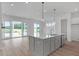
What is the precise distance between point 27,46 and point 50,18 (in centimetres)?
121

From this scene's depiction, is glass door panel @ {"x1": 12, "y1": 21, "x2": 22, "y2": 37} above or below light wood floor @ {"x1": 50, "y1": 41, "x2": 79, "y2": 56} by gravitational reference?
above

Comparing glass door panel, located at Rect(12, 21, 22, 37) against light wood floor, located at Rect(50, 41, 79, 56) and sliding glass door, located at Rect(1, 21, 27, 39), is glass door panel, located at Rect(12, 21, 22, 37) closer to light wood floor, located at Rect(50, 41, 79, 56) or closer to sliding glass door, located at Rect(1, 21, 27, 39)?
sliding glass door, located at Rect(1, 21, 27, 39)

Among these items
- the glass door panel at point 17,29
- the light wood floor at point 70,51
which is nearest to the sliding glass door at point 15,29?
the glass door panel at point 17,29

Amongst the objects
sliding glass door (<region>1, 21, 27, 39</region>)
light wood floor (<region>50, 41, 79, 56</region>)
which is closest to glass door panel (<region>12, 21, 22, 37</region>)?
sliding glass door (<region>1, 21, 27, 39</region>)

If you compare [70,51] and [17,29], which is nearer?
[17,29]

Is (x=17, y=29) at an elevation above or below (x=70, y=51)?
above

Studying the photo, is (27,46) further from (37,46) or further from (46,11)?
(46,11)

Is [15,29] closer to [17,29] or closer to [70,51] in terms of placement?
[17,29]

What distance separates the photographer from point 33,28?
2.81 m

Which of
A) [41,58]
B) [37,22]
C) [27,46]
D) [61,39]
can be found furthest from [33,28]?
[61,39]

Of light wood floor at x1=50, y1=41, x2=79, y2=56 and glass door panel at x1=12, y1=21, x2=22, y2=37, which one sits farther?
light wood floor at x1=50, y1=41, x2=79, y2=56

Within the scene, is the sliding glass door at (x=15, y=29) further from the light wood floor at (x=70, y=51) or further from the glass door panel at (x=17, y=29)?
the light wood floor at (x=70, y=51)

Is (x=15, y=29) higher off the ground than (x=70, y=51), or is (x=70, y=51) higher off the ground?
(x=15, y=29)

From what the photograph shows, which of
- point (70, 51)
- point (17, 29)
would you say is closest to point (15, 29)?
point (17, 29)
